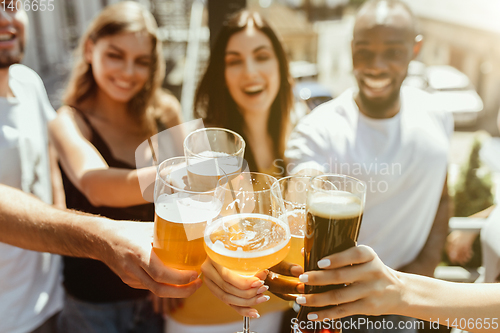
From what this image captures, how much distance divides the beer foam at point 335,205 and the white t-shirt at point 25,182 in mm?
1397

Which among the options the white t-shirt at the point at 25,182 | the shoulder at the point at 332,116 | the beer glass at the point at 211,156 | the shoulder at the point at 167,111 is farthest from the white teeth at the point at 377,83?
the white t-shirt at the point at 25,182

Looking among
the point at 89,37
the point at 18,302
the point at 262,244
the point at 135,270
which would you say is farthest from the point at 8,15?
the point at 262,244

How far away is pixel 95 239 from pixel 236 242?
47cm

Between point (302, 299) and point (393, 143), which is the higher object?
point (393, 143)

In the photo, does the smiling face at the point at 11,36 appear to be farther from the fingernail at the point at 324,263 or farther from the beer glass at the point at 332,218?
the fingernail at the point at 324,263

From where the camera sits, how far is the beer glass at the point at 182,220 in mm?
851

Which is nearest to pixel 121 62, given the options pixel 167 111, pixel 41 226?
pixel 167 111

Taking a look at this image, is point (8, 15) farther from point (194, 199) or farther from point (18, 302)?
point (194, 199)

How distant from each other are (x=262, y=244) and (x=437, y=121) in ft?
4.72

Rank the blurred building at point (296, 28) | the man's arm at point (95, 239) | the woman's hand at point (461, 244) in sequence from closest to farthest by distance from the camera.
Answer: the man's arm at point (95, 239), the woman's hand at point (461, 244), the blurred building at point (296, 28)

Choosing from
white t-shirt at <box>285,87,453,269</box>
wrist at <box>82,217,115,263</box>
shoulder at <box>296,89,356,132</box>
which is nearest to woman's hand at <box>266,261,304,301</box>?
wrist at <box>82,217,115,263</box>

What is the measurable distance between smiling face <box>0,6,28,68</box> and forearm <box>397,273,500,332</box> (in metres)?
1.89

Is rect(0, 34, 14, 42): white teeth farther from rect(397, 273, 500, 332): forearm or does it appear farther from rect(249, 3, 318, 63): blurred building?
rect(397, 273, 500, 332): forearm

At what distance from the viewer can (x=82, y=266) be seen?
68.7 inches
